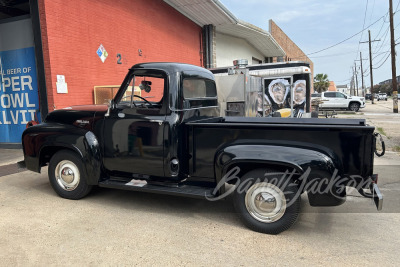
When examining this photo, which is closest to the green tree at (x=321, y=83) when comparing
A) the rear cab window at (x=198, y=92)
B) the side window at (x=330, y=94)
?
the side window at (x=330, y=94)

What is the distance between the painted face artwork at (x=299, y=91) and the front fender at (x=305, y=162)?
9113 mm

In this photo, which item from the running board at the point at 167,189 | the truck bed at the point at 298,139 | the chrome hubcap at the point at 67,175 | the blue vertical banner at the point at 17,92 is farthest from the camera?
the blue vertical banner at the point at 17,92

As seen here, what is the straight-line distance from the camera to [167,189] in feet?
12.9

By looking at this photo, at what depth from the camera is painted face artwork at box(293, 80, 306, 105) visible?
1182 cm

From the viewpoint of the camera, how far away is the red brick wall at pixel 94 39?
25.2ft

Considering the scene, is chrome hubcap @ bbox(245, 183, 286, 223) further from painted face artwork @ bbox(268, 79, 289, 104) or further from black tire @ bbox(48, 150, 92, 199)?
painted face artwork @ bbox(268, 79, 289, 104)

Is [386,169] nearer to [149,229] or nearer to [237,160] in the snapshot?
[237,160]

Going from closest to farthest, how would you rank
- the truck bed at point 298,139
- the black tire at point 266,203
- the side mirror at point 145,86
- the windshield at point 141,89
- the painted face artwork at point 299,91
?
the truck bed at point 298,139
the black tire at point 266,203
the windshield at point 141,89
the side mirror at point 145,86
the painted face artwork at point 299,91

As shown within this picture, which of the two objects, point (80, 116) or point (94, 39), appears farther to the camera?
point (94, 39)

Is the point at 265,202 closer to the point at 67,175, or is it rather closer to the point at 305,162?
the point at 305,162

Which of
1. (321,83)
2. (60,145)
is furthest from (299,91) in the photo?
(321,83)

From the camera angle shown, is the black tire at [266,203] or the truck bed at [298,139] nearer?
the truck bed at [298,139]

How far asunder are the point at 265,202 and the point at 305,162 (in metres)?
0.64

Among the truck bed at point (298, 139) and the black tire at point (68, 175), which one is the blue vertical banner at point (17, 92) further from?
the truck bed at point (298, 139)
